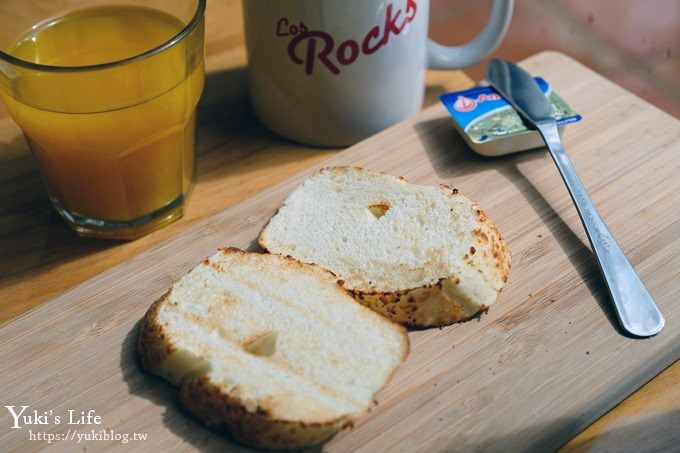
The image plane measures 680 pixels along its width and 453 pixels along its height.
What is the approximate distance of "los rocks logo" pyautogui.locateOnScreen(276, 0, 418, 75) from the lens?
1.42 metres

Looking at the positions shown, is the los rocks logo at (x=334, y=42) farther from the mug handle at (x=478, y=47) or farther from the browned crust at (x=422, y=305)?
the browned crust at (x=422, y=305)

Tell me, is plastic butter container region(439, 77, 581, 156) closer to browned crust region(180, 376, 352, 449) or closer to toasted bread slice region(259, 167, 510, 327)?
toasted bread slice region(259, 167, 510, 327)

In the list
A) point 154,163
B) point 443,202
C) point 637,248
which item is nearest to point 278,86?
point 154,163

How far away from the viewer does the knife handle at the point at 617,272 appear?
1.18m

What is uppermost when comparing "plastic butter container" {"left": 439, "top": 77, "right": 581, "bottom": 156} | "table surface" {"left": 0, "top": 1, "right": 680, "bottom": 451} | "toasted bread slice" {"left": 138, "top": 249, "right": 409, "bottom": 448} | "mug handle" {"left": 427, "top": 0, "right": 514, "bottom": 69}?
"mug handle" {"left": 427, "top": 0, "right": 514, "bottom": 69}

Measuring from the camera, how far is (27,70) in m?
1.19

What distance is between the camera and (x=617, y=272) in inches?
49.0

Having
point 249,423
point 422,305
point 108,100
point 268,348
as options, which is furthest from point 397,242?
point 108,100

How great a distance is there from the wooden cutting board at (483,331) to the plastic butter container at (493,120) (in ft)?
0.11

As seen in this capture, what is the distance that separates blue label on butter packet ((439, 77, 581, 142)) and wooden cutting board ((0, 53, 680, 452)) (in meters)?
0.05

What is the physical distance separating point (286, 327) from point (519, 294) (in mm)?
381

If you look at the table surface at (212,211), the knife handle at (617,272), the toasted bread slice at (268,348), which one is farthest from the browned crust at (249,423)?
the knife handle at (617,272)

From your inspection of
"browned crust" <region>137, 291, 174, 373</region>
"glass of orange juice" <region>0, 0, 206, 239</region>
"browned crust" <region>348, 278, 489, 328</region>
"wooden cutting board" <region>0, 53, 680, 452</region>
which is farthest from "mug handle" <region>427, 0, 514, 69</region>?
"browned crust" <region>137, 291, 174, 373</region>

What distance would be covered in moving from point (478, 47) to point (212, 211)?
2.17 feet
